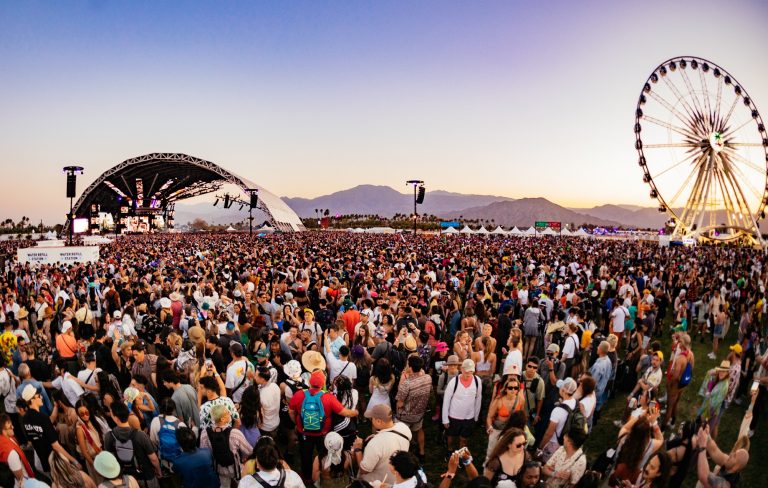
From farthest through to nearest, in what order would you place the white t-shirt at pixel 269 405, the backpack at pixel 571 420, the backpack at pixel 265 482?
the white t-shirt at pixel 269 405 < the backpack at pixel 571 420 < the backpack at pixel 265 482

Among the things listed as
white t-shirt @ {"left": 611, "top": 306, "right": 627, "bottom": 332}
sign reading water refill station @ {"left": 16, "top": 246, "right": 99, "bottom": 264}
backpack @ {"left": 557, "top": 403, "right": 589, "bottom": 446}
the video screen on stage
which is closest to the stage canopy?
the video screen on stage

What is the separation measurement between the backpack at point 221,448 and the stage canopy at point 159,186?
5066 cm

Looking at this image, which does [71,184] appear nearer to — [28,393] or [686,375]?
[28,393]

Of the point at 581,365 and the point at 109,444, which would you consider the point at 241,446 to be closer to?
the point at 109,444

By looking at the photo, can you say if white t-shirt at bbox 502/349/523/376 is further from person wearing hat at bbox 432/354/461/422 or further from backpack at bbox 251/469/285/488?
backpack at bbox 251/469/285/488

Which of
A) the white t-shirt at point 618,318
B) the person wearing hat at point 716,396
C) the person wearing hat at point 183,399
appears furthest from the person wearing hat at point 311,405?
the white t-shirt at point 618,318

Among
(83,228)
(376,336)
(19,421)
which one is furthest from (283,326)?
(83,228)

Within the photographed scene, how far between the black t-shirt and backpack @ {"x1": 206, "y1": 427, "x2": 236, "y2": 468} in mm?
1512

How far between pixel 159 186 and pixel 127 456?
68396 mm

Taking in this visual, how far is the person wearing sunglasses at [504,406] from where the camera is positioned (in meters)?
4.36

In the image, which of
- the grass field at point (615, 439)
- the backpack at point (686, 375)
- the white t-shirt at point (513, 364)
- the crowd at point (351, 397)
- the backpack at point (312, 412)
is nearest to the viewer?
the crowd at point (351, 397)

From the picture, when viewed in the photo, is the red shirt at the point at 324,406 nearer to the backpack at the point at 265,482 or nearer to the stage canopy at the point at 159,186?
the backpack at the point at 265,482

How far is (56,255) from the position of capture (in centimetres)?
1883

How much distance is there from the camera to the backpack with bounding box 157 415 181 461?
4.07 m
